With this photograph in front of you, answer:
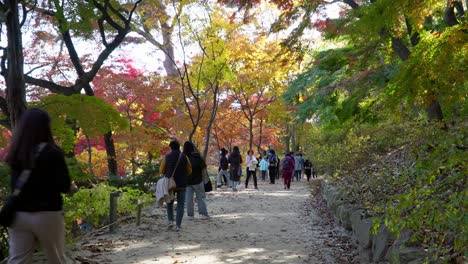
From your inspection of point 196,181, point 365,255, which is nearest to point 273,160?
point 196,181

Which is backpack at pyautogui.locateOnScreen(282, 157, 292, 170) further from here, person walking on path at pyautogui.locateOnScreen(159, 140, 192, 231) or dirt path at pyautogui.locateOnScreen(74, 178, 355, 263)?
person walking on path at pyautogui.locateOnScreen(159, 140, 192, 231)

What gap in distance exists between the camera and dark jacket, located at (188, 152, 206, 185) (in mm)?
9438

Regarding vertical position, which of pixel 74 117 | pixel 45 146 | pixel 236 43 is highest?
pixel 236 43

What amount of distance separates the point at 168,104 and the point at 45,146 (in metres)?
15.2

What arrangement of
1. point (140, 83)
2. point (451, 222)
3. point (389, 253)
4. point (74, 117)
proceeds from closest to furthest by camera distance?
point (451, 222)
point (389, 253)
point (74, 117)
point (140, 83)

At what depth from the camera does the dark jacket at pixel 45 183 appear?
3.10 m

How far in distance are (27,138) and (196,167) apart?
6.42 meters

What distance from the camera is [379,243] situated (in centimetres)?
496

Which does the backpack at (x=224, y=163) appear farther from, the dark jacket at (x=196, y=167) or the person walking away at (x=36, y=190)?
the person walking away at (x=36, y=190)

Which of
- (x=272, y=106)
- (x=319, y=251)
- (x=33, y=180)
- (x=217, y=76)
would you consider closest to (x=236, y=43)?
(x=217, y=76)

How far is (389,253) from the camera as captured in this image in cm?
464

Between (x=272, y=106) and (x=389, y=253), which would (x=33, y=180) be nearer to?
(x=389, y=253)

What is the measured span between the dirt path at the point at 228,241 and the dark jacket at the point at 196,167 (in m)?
0.87

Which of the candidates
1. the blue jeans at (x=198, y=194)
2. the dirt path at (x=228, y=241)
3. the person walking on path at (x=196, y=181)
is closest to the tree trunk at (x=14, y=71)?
the dirt path at (x=228, y=241)
